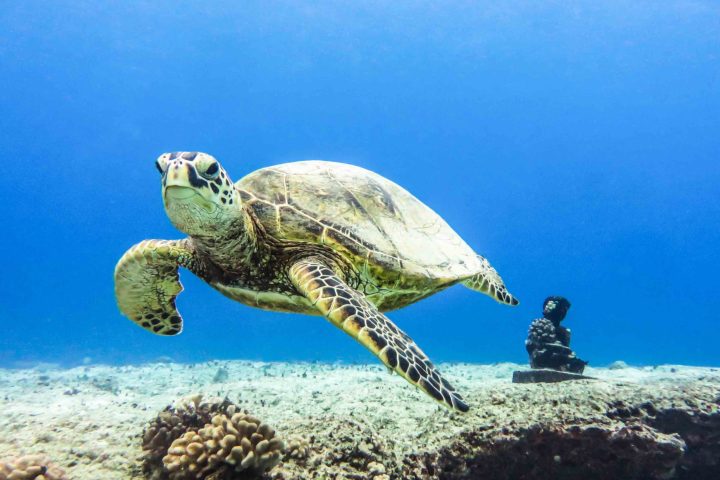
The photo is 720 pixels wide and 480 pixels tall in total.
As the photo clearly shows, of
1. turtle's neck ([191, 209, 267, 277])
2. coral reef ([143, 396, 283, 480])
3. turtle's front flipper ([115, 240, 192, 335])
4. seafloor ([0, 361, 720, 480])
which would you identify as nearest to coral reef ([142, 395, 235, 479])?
coral reef ([143, 396, 283, 480])

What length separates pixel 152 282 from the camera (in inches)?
229

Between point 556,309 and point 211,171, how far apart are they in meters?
8.70

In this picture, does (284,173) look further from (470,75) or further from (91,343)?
(470,75)

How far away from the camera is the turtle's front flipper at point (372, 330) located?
338cm

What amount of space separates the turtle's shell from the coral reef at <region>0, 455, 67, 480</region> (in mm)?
2917

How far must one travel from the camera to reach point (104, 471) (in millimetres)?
3385

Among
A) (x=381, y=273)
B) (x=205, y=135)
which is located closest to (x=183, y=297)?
(x=205, y=135)

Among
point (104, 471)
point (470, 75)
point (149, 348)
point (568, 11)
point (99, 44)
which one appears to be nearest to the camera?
point (104, 471)

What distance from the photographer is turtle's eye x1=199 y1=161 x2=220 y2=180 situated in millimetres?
3910

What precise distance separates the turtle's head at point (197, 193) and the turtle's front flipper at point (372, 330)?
3.44 ft

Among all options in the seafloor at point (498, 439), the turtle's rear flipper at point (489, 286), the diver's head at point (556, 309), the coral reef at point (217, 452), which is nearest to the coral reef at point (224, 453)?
the coral reef at point (217, 452)

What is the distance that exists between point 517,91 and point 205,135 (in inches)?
3038

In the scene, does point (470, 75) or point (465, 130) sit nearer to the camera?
point (470, 75)

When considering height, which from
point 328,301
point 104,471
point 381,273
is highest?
point 381,273
